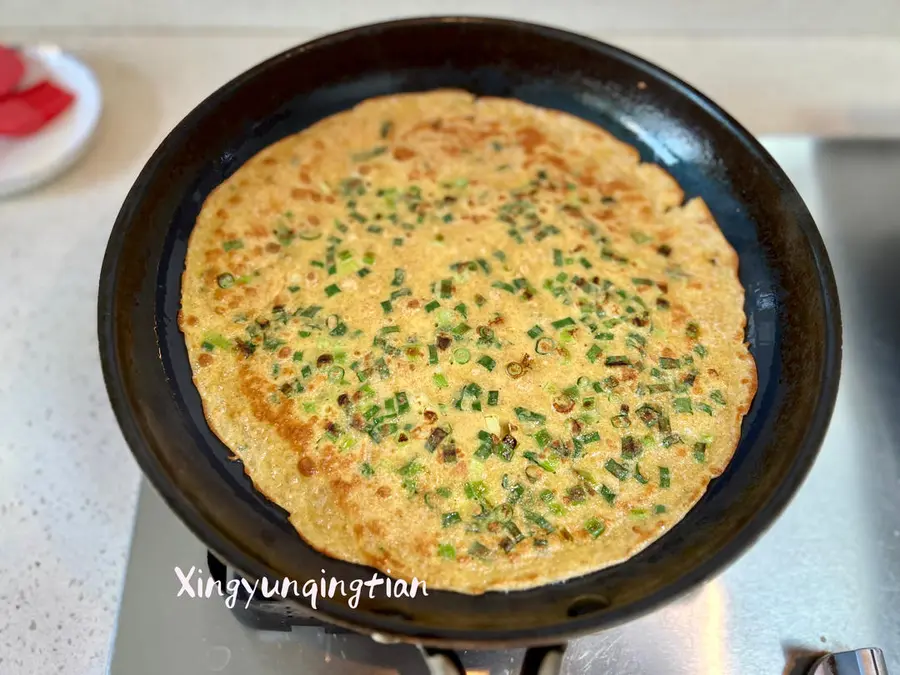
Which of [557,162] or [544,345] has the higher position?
[557,162]

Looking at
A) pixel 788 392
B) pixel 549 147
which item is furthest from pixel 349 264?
pixel 788 392

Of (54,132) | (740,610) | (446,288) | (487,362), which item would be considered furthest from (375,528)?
(54,132)

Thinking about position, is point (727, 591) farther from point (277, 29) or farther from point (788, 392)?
point (277, 29)

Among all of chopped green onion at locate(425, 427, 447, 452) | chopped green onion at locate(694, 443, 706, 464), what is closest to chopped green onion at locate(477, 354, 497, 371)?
chopped green onion at locate(425, 427, 447, 452)

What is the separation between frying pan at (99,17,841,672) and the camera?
3.29 ft

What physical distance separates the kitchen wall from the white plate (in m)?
0.17

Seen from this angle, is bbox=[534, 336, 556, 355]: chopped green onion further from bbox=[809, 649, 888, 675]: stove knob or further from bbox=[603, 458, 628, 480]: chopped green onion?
bbox=[809, 649, 888, 675]: stove knob

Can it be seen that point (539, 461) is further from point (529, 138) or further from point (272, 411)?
point (529, 138)

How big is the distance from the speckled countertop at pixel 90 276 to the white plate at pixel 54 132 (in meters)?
0.06

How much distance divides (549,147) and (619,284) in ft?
1.15

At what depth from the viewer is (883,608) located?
4.21 ft

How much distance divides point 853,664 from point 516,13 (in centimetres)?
164

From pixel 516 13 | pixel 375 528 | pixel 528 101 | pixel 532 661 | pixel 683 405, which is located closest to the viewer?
pixel 532 661

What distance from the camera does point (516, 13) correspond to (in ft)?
6.37
